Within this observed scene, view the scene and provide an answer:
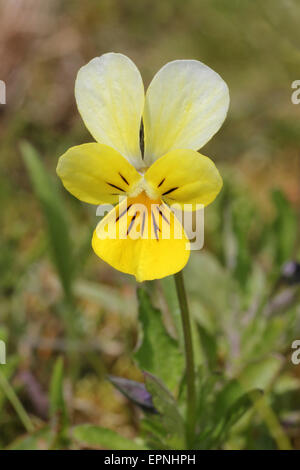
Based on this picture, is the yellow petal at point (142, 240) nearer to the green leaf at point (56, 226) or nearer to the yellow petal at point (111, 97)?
the yellow petal at point (111, 97)

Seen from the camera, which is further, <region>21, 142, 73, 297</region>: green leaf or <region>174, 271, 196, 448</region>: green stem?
<region>21, 142, 73, 297</region>: green leaf

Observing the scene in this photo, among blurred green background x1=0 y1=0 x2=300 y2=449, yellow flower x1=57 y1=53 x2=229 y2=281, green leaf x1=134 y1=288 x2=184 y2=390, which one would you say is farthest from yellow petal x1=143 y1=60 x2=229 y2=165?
blurred green background x1=0 y1=0 x2=300 y2=449

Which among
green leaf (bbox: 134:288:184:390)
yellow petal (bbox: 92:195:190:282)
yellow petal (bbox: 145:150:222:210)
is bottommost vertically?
green leaf (bbox: 134:288:184:390)

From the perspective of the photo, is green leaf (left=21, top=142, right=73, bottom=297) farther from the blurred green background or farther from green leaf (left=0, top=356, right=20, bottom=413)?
green leaf (left=0, top=356, right=20, bottom=413)

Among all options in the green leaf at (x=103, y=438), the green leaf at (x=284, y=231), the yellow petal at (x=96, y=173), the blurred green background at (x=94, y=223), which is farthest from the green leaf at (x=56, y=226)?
the yellow petal at (x=96, y=173)

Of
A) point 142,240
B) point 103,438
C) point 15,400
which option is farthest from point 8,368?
point 142,240

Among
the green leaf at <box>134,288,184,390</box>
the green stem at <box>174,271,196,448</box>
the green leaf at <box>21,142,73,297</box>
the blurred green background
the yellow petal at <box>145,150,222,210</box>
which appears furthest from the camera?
the green leaf at <box>21,142,73,297</box>
